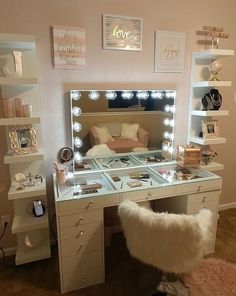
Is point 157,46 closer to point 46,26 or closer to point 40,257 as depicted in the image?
point 46,26

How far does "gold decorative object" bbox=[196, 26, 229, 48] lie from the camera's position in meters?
2.26

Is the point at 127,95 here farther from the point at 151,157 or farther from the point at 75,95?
the point at 151,157

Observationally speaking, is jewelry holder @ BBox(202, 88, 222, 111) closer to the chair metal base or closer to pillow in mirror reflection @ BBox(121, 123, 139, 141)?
pillow in mirror reflection @ BBox(121, 123, 139, 141)

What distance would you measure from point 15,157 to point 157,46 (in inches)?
61.0

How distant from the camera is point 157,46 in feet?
7.26

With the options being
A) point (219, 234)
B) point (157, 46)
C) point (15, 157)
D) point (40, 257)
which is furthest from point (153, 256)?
point (157, 46)

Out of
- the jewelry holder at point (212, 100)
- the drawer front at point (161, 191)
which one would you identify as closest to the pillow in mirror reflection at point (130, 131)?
the drawer front at point (161, 191)

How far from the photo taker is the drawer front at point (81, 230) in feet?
5.64

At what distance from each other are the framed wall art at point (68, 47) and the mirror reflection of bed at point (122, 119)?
0.23 m

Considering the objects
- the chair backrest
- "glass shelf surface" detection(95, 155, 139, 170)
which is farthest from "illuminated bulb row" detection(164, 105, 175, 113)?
the chair backrest

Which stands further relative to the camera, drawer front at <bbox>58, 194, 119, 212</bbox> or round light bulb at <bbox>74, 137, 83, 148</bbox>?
round light bulb at <bbox>74, 137, 83, 148</bbox>

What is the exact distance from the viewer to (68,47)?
77.1 inches

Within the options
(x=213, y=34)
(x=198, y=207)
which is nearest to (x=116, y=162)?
(x=198, y=207)

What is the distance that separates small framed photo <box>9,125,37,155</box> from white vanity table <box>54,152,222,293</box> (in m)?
0.36
